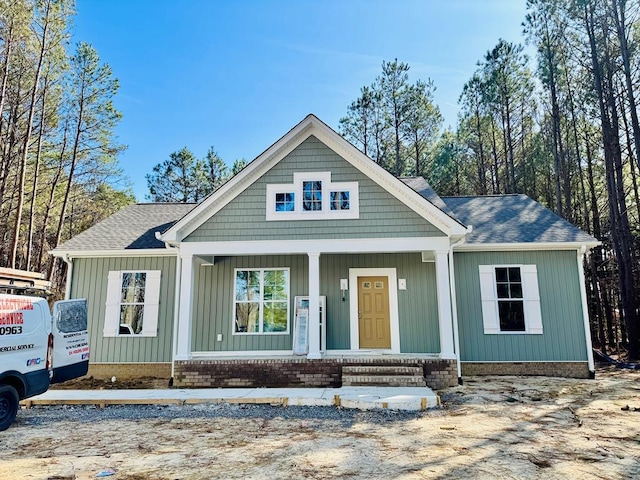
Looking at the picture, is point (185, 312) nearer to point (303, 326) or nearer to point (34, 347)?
point (303, 326)

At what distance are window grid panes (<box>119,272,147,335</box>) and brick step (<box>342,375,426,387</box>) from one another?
5.33 m

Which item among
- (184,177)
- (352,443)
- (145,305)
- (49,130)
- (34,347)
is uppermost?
(184,177)

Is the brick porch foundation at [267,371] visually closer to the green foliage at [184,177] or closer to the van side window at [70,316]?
the van side window at [70,316]

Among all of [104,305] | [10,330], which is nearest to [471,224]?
[104,305]

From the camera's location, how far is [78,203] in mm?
20469

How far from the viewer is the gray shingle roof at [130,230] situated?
10078 millimetres

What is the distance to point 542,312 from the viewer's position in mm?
9273

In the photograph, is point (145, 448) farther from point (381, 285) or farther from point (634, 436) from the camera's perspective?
point (381, 285)

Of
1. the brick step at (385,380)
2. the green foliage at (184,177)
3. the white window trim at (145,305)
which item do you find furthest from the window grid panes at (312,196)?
the green foliage at (184,177)

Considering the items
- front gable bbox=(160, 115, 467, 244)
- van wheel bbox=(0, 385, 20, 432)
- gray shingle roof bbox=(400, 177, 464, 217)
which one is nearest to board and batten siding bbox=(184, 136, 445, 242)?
front gable bbox=(160, 115, 467, 244)

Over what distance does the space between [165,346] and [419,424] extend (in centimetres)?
649

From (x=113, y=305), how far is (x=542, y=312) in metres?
10.3

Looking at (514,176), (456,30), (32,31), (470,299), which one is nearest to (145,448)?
(470,299)

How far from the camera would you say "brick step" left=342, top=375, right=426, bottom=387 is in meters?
7.87
